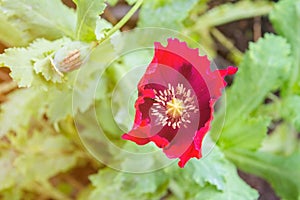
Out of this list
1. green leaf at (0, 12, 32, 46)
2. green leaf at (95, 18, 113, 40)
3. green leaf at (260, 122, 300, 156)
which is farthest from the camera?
green leaf at (260, 122, 300, 156)

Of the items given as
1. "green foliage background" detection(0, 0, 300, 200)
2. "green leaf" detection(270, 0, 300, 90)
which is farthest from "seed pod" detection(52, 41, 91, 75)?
"green leaf" detection(270, 0, 300, 90)

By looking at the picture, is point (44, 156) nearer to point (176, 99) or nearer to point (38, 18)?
point (38, 18)

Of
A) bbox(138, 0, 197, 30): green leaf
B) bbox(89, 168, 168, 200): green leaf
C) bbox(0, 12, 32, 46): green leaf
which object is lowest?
bbox(89, 168, 168, 200): green leaf

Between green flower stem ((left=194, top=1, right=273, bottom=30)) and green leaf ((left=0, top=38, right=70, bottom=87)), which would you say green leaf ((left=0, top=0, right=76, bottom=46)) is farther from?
green flower stem ((left=194, top=1, right=273, bottom=30))

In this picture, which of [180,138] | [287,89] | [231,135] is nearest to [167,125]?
[180,138]

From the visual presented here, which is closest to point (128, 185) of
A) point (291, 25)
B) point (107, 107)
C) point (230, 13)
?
point (107, 107)

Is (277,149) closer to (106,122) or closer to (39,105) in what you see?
(106,122)
